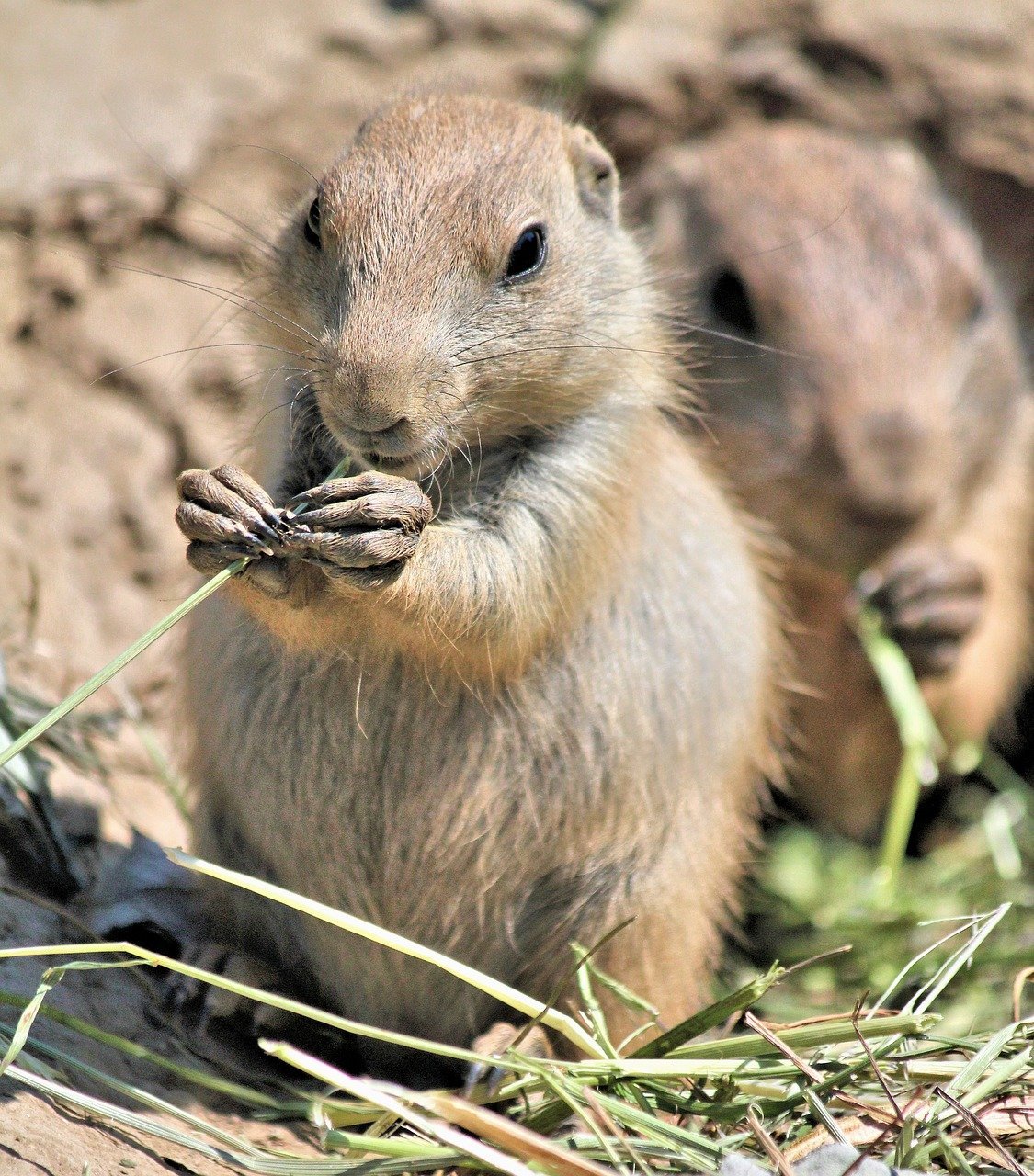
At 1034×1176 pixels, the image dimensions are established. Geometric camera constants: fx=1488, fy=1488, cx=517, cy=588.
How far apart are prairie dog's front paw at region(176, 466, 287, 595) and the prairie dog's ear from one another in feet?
4.77

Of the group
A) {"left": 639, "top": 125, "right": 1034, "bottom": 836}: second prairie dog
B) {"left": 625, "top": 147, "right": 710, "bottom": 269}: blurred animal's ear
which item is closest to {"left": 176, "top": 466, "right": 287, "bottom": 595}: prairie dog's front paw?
{"left": 639, "top": 125, "right": 1034, "bottom": 836}: second prairie dog

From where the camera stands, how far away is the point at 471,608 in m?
3.67

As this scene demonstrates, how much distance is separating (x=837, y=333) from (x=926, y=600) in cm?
114

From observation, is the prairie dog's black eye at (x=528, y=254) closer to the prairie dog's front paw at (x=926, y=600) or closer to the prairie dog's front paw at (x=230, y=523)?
the prairie dog's front paw at (x=230, y=523)

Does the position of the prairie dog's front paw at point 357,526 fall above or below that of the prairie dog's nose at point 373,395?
below

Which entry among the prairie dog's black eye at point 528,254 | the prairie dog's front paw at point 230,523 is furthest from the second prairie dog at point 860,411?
the prairie dog's front paw at point 230,523

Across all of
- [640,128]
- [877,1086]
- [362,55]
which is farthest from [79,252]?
[877,1086]

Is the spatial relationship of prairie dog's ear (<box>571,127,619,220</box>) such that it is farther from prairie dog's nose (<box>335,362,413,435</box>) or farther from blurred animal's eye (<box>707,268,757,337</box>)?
blurred animal's eye (<box>707,268,757,337</box>)

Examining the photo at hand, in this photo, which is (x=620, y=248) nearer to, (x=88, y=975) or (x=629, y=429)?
(x=629, y=429)

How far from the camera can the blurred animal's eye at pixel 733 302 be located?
20.0 feet

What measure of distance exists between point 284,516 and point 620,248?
4.88ft

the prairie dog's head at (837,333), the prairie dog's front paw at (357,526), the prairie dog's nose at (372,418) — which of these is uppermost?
the prairie dog's nose at (372,418)

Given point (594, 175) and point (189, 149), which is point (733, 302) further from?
point (189, 149)

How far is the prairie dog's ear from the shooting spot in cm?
424
